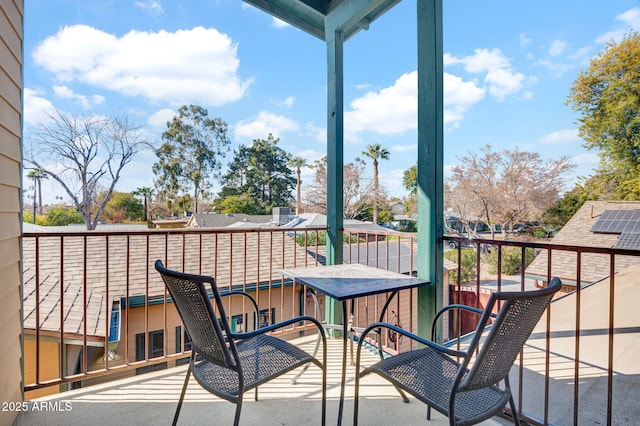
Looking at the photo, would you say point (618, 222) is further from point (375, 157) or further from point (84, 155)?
point (84, 155)

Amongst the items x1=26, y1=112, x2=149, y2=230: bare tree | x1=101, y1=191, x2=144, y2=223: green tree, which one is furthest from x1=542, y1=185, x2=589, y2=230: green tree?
x1=101, y1=191, x2=144, y2=223: green tree

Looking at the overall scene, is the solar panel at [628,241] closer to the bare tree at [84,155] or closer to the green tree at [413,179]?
the green tree at [413,179]

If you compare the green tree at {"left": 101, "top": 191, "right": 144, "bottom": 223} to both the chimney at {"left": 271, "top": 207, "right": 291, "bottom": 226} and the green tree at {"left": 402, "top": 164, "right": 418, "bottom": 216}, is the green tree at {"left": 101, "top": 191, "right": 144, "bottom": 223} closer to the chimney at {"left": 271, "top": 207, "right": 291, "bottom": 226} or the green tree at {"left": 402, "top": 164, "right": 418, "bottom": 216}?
the chimney at {"left": 271, "top": 207, "right": 291, "bottom": 226}

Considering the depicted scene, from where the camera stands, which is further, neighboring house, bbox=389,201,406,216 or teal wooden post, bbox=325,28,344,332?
neighboring house, bbox=389,201,406,216

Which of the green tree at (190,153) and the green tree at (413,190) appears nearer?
the green tree at (413,190)

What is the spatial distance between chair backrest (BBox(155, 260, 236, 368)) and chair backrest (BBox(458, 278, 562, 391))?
0.92 m

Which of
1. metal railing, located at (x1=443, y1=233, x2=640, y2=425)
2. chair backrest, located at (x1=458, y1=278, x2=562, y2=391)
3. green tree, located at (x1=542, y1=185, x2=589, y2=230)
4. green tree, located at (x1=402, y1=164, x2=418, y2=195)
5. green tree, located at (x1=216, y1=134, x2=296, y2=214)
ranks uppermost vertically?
green tree, located at (x1=216, y1=134, x2=296, y2=214)

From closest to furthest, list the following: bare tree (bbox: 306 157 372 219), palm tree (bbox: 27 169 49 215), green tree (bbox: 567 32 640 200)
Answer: green tree (bbox: 567 32 640 200) → palm tree (bbox: 27 169 49 215) → bare tree (bbox: 306 157 372 219)

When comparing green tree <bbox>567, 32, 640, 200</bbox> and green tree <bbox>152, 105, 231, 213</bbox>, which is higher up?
green tree <bbox>152, 105, 231, 213</bbox>

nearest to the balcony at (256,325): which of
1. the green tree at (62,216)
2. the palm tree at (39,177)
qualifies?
the palm tree at (39,177)

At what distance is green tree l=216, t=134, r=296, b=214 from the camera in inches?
501

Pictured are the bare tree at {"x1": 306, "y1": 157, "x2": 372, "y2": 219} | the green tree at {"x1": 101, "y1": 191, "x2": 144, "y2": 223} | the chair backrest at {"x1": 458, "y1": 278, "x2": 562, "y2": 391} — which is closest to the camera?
the chair backrest at {"x1": 458, "y1": 278, "x2": 562, "y2": 391}

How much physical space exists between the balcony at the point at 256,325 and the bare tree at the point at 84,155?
3472 millimetres

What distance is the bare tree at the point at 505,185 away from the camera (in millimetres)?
3070
